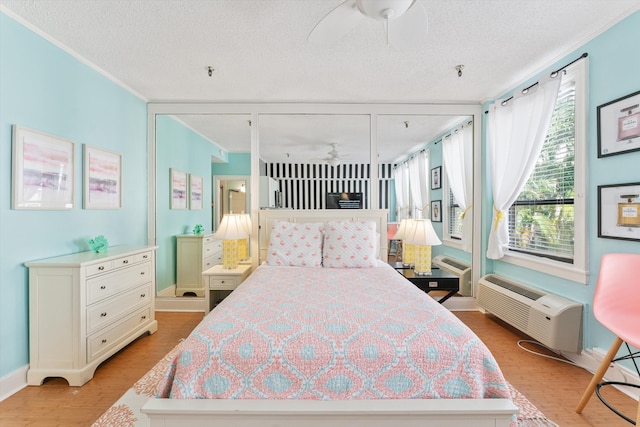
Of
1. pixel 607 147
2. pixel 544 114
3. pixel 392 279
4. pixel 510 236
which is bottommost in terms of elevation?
pixel 392 279

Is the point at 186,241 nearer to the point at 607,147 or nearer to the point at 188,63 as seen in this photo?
the point at 188,63

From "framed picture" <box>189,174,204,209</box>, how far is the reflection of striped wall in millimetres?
916

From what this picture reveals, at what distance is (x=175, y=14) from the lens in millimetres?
2008

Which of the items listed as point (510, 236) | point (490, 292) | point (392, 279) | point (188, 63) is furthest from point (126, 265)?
point (510, 236)

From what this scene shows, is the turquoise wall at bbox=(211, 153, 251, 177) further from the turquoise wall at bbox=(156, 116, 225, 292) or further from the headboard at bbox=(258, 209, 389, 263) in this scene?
the headboard at bbox=(258, 209, 389, 263)

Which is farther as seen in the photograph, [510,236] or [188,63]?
[510,236]

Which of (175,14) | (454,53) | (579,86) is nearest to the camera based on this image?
(175,14)

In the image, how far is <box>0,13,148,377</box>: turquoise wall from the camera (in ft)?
6.42

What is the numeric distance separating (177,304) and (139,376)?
4.74ft

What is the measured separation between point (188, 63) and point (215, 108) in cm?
90

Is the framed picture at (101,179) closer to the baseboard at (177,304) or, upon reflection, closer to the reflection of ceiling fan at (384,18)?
the baseboard at (177,304)

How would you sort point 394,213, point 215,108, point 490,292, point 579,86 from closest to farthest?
point 579,86 → point 490,292 → point 215,108 → point 394,213

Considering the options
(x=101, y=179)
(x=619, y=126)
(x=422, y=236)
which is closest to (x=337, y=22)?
(x=619, y=126)

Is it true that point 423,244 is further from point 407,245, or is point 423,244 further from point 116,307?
point 116,307
